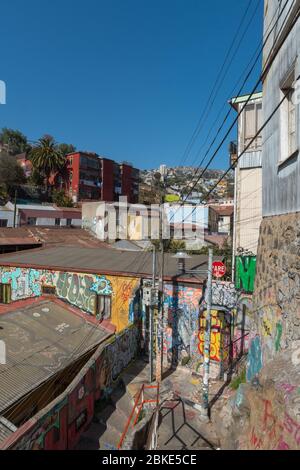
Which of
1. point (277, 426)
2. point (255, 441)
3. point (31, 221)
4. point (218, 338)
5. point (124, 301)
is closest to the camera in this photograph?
point (277, 426)

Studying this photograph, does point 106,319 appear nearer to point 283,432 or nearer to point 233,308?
point 233,308

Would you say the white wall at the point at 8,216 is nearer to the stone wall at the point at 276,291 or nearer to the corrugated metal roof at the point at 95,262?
the corrugated metal roof at the point at 95,262

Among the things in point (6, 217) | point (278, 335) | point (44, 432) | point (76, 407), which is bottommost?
point (76, 407)

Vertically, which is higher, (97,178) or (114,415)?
(97,178)

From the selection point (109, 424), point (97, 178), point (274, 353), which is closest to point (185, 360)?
point (109, 424)

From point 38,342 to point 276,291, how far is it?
26.4 ft

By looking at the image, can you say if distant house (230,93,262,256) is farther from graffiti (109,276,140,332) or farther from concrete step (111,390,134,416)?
concrete step (111,390,134,416)

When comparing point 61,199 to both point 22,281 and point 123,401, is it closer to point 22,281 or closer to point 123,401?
point 22,281

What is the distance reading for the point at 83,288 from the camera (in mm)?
13750

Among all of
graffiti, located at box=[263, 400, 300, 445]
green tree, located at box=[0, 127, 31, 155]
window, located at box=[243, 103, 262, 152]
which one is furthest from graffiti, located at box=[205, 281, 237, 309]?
green tree, located at box=[0, 127, 31, 155]

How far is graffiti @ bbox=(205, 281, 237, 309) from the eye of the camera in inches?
444

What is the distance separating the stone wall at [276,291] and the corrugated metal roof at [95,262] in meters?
5.00

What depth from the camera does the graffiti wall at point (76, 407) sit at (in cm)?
579

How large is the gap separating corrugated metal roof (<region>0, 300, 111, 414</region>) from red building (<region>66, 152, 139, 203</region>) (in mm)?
47584
